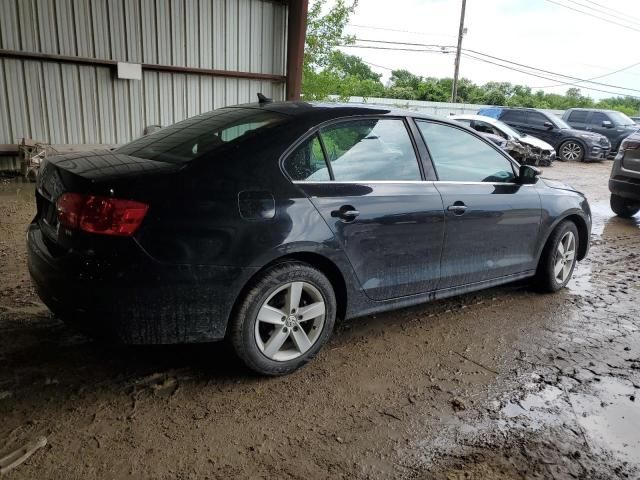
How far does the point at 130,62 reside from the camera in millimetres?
9305

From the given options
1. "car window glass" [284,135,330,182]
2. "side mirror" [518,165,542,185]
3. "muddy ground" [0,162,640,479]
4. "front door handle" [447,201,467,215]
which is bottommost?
"muddy ground" [0,162,640,479]

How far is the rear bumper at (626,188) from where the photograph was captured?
804 cm

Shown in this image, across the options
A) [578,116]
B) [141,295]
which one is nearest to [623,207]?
[141,295]

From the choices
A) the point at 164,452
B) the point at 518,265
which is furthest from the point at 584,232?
the point at 164,452

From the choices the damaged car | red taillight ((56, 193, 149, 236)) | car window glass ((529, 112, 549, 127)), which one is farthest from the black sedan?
car window glass ((529, 112, 549, 127))

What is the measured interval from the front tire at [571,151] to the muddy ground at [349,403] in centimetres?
1512

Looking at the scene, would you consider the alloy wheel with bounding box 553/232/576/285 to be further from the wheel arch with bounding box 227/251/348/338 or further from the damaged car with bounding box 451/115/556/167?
the damaged car with bounding box 451/115/556/167

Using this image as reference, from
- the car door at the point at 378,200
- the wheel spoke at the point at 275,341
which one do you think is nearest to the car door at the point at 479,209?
the car door at the point at 378,200

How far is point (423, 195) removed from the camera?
350 cm

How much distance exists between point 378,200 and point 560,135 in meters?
16.8

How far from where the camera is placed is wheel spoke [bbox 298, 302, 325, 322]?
3.03 metres

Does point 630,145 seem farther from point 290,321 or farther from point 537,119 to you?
point 537,119

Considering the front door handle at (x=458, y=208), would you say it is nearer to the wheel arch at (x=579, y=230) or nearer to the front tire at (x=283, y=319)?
the front tire at (x=283, y=319)

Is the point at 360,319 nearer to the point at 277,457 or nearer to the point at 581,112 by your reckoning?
the point at 277,457
